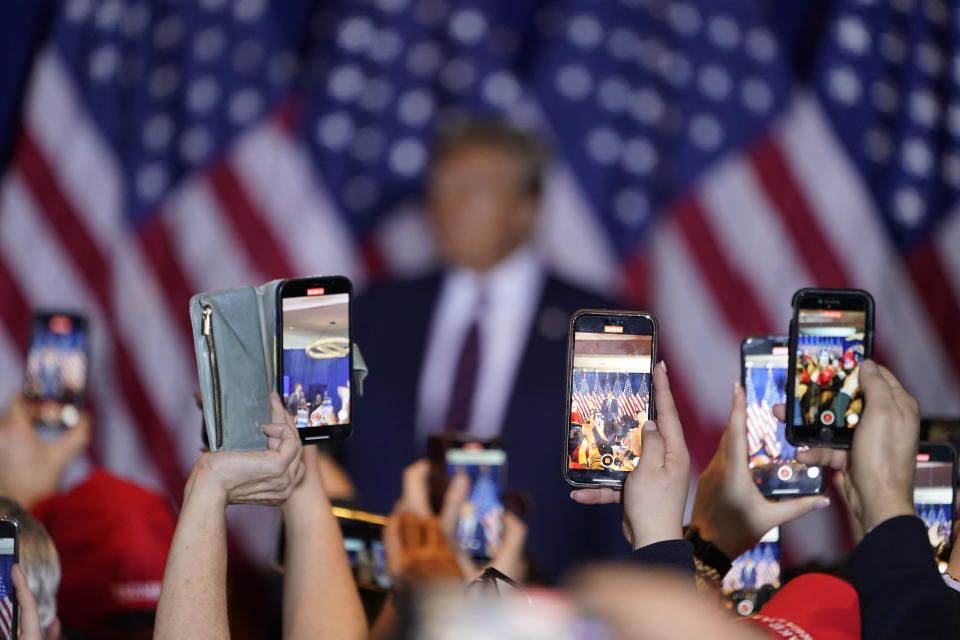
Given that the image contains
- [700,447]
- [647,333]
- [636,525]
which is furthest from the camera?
[700,447]

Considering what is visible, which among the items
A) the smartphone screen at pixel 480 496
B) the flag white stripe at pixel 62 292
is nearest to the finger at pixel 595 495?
the smartphone screen at pixel 480 496

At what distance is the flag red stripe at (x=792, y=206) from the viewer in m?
3.03

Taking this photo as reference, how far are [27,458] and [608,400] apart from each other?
1219 millimetres

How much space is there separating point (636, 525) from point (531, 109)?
210 centimetres

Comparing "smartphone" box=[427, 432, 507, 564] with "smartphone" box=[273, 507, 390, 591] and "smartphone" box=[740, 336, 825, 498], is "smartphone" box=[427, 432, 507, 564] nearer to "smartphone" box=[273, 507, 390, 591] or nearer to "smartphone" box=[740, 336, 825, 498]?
"smartphone" box=[273, 507, 390, 591]

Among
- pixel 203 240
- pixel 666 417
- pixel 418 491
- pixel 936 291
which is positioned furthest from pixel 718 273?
pixel 666 417

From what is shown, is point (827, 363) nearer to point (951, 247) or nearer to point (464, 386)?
point (464, 386)

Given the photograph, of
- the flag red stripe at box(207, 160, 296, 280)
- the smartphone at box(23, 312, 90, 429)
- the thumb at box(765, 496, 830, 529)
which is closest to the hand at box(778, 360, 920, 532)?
the thumb at box(765, 496, 830, 529)

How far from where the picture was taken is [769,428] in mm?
1432

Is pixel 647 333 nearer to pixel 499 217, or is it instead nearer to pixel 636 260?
pixel 499 217

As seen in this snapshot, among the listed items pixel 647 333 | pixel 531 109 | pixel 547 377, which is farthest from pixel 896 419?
pixel 531 109

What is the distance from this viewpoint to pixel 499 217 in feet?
8.87

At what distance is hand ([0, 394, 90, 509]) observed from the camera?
1.96 metres

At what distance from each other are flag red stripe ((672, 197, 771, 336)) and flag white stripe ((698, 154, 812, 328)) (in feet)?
0.05
